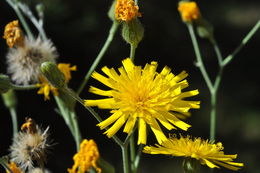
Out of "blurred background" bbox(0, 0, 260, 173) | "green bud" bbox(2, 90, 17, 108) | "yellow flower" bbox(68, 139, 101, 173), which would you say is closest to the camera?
"yellow flower" bbox(68, 139, 101, 173)

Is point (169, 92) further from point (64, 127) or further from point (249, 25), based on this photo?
point (249, 25)

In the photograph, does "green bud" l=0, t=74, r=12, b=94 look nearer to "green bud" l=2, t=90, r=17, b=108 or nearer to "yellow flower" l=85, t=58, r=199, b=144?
"yellow flower" l=85, t=58, r=199, b=144

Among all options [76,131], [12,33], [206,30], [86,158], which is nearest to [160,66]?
[206,30]

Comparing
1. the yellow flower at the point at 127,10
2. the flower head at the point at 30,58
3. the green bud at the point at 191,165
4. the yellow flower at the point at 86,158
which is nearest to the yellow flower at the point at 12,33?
the flower head at the point at 30,58

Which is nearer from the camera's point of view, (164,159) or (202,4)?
(164,159)

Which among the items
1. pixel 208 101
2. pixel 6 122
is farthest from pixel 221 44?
pixel 6 122

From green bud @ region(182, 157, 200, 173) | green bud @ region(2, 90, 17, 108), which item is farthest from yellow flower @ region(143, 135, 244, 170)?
green bud @ region(2, 90, 17, 108)

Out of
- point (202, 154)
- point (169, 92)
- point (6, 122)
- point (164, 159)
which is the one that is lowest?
point (164, 159)
